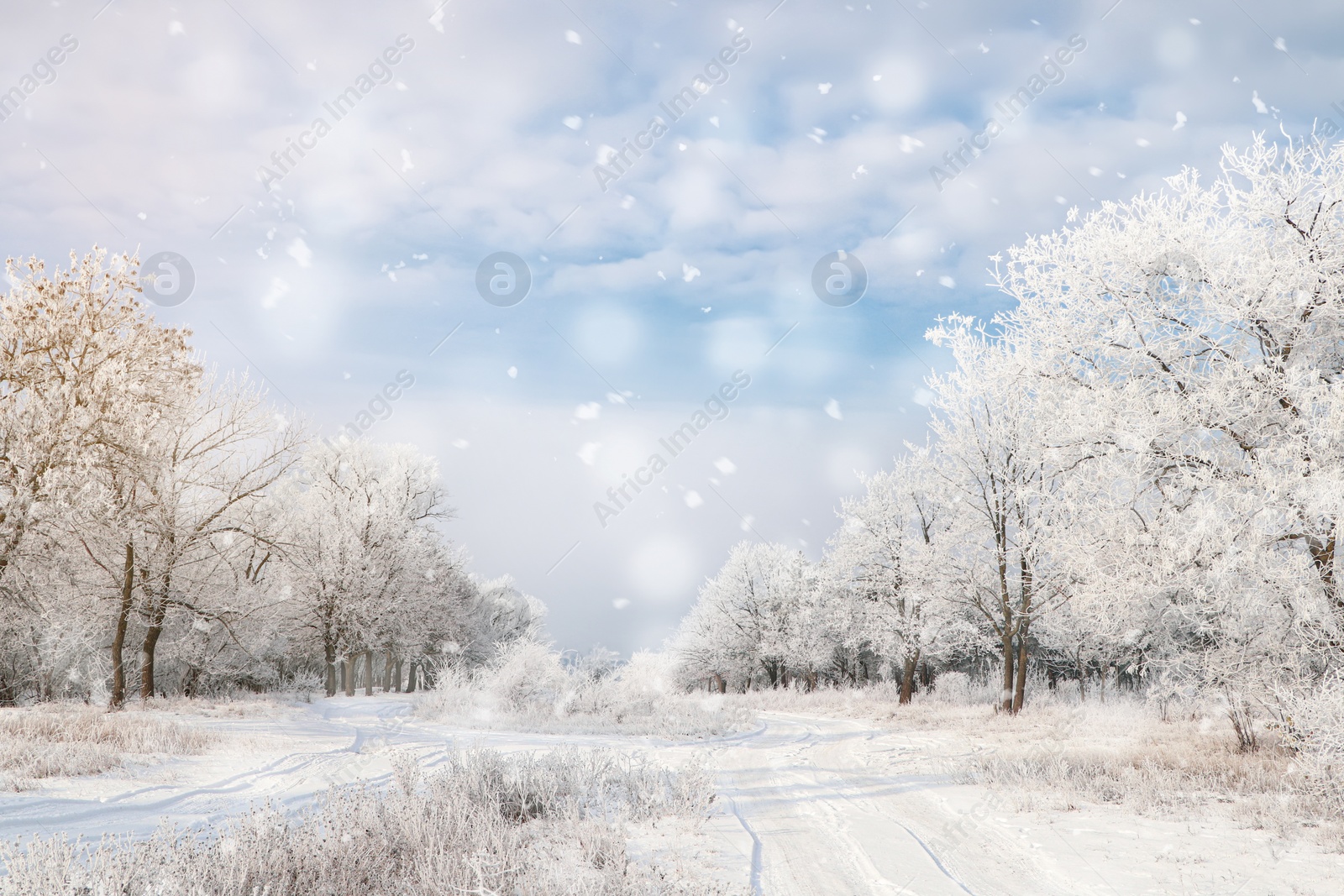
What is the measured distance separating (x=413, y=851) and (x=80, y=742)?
746cm

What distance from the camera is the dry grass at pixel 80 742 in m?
8.09

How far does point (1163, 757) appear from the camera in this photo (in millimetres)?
10852

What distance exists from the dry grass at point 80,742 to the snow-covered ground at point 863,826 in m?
0.34

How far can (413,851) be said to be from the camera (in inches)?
217

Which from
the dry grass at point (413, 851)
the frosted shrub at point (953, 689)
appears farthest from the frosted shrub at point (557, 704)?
the dry grass at point (413, 851)

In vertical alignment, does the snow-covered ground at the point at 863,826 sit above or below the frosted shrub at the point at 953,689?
above

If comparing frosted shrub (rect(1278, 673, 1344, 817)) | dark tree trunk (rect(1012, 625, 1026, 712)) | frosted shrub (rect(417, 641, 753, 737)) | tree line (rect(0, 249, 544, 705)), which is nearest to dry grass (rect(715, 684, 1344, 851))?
frosted shrub (rect(1278, 673, 1344, 817))

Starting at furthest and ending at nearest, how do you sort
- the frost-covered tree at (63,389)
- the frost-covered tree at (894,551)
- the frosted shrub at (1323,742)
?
the frost-covered tree at (894,551) → the frost-covered tree at (63,389) → the frosted shrub at (1323,742)

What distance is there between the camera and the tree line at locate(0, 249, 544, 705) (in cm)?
1507

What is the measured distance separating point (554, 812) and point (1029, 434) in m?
17.3

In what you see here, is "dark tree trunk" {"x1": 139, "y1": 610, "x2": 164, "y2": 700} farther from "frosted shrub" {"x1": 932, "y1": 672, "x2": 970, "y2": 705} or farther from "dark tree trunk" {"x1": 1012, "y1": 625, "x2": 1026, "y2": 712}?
"frosted shrub" {"x1": 932, "y1": 672, "x2": 970, "y2": 705}

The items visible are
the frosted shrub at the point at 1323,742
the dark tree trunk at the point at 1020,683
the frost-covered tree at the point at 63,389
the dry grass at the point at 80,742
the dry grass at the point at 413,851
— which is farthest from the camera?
the dark tree trunk at the point at 1020,683

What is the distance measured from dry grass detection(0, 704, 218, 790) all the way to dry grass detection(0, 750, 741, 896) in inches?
136

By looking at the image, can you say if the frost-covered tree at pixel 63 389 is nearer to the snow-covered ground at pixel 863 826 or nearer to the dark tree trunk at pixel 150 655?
the dark tree trunk at pixel 150 655
